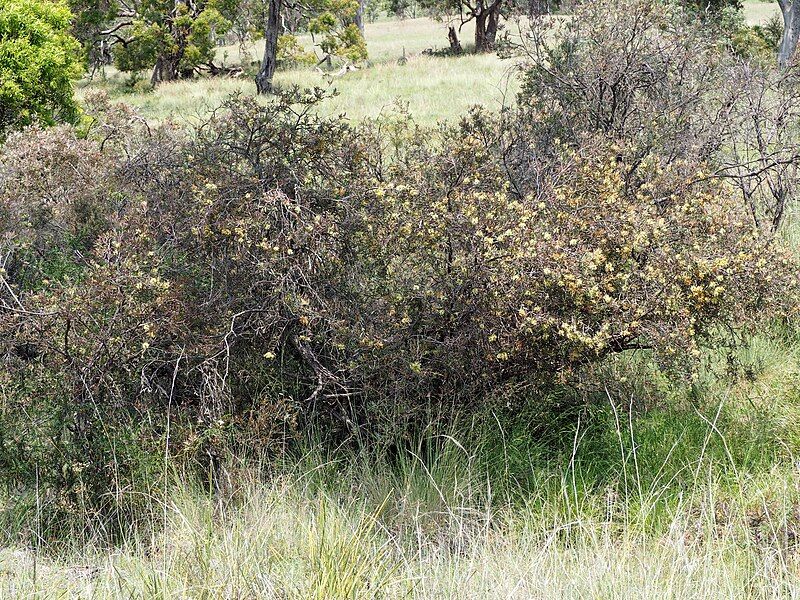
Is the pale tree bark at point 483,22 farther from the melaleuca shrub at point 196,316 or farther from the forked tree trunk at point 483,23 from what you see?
the melaleuca shrub at point 196,316

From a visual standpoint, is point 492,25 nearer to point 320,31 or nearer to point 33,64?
point 320,31

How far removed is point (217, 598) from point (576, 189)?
3154 mm

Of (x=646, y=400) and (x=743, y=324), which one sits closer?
(x=743, y=324)

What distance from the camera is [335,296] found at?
4.75 meters

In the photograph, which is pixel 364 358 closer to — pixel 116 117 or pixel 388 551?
pixel 388 551

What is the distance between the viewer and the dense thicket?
173 inches

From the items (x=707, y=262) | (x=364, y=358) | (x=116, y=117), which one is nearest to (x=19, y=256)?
(x=116, y=117)

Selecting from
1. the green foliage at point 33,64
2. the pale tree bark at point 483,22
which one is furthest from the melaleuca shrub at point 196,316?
the pale tree bark at point 483,22

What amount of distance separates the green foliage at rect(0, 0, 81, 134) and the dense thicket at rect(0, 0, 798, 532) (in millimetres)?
4190

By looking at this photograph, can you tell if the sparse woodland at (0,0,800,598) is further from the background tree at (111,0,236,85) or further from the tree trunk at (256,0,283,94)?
the background tree at (111,0,236,85)

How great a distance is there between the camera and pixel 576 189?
4.92m

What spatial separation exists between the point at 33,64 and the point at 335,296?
5.80m

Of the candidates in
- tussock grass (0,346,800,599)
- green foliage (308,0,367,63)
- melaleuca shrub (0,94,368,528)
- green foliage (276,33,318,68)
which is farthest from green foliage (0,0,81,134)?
green foliage (308,0,367,63)

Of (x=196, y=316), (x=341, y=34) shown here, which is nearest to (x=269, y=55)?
(x=341, y=34)
